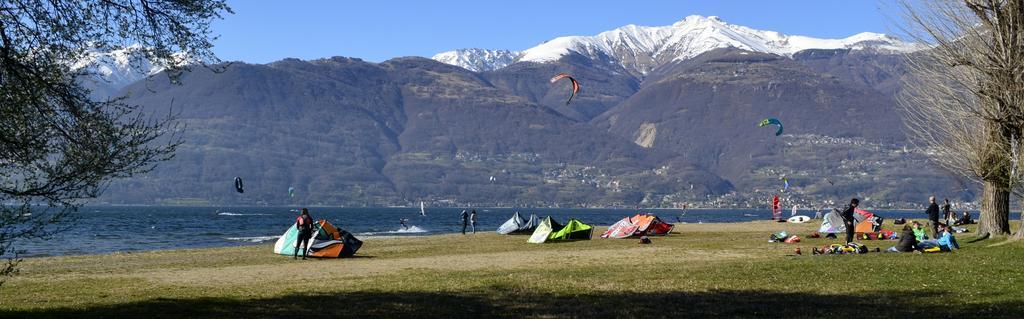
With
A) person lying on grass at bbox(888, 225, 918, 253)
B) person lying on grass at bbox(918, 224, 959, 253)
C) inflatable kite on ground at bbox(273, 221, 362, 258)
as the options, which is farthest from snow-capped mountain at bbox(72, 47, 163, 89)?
person lying on grass at bbox(918, 224, 959, 253)

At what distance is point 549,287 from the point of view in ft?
68.9

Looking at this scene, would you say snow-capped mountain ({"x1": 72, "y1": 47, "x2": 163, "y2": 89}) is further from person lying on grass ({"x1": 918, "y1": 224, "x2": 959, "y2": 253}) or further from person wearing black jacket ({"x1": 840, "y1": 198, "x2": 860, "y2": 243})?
person wearing black jacket ({"x1": 840, "y1": 198, "x2": 860, "y2": 243})

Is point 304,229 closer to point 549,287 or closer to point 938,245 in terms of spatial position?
point 549,287

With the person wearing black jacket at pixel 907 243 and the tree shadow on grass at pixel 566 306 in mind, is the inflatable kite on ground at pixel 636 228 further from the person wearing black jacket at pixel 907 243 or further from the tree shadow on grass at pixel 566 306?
the tree shadow on grass at pixel 566 306

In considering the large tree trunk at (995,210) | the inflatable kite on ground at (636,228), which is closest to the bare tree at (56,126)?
the large tree trunk at (995,210)

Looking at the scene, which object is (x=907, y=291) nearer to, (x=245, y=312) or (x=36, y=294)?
(x=245, y=312)

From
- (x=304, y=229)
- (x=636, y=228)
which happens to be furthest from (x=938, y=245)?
(x=636, y=228)

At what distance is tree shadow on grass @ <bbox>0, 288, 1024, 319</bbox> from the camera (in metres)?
16.2

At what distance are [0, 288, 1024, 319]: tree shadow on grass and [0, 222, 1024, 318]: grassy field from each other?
0.11ft

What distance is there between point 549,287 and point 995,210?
899 inches

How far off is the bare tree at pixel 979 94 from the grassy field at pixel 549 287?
8.86ft

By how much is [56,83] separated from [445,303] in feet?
25.8

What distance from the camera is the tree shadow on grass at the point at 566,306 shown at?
1616cm

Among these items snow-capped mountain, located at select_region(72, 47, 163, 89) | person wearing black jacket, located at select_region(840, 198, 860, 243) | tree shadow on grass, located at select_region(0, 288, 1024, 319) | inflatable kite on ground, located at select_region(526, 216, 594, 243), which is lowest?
tree shadow on grass, located at select_region(0, 288, 1024, 319)
